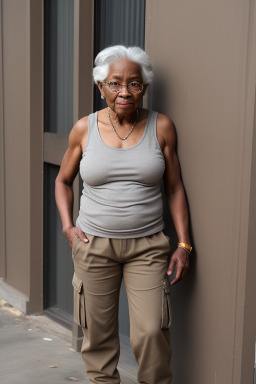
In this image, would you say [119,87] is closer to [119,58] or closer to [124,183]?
[119,58]

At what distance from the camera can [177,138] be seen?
128 inches

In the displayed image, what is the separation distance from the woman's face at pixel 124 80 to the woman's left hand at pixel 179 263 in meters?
0.80

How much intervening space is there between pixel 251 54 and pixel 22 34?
2759mm

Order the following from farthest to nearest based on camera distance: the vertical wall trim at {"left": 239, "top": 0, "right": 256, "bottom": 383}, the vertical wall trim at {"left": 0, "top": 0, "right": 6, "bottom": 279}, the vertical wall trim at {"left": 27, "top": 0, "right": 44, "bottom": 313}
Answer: the vertical wall trim at {"left": 0, "top": 0, "right": 6, "bottom": 279} < the vertical wall trim at {"left": 27, "top": 0, "right": 44, "bottom": 313} < the vertical wall trim at {"left": 239, "top": 0, "right": 256, "bottom": 383}

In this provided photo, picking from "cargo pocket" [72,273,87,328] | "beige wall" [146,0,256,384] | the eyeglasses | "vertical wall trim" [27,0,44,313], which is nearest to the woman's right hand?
"cargo pocket" [72,273,87,328]

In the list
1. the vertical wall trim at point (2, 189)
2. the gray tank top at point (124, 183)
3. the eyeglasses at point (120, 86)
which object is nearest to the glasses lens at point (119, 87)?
the eyeglasses at point (120, 86)

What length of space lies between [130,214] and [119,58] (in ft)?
2.65

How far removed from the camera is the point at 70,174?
3.47 metres

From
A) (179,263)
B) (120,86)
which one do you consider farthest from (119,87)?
(179,263)

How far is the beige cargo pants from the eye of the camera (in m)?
3.02

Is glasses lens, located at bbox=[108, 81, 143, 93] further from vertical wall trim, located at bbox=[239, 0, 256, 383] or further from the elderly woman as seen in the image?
vertical wall trim, located at bbox=[239, 0, 256, 383]

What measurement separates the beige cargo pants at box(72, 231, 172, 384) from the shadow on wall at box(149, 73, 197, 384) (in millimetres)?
212

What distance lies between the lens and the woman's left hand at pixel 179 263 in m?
3.08

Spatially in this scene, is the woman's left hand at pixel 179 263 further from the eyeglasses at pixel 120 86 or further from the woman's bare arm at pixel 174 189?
the eyeglasses at pixel 120 86
